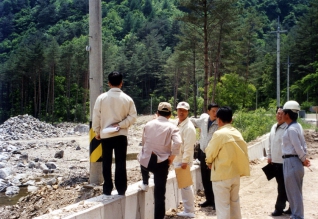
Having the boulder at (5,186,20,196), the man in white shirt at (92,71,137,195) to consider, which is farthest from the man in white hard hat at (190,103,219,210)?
the boulder at (5,186,20,196)

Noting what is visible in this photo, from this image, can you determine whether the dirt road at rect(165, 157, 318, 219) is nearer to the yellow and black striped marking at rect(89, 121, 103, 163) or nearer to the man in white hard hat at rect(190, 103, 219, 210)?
the man in white hard hat at rect(190, 103, 219, 210)

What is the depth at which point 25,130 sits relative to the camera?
157 feet

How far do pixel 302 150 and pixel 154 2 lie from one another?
616ft

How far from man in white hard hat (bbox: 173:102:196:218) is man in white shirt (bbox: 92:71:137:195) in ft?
2.95

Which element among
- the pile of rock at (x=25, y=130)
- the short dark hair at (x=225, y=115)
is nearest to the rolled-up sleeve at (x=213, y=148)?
the short dark hair at (x=225, y=115)

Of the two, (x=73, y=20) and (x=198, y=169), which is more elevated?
(x=73, y=20)

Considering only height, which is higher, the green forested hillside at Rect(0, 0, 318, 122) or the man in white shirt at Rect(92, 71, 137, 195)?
the green forested hillside at Rect(0, 0, 318, 122)

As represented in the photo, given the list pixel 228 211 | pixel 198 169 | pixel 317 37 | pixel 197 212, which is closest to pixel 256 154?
pixel 198 169

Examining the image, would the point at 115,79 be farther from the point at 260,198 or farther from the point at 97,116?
the point at 260,198

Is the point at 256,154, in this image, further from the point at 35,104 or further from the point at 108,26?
the point at 108,26

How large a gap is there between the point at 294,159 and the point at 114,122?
2.74m

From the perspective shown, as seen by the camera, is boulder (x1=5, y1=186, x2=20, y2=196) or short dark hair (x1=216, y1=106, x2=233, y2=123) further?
boulder (x1=5, y1=186, x2=20, y2=196)

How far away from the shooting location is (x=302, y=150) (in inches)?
235

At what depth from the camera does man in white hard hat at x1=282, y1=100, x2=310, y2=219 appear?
19.6ft
